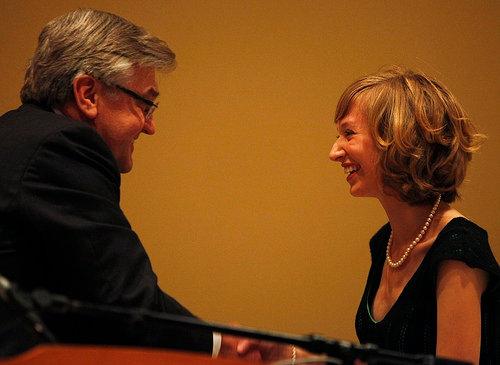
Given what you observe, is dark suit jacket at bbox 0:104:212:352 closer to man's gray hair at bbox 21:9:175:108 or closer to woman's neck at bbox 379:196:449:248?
man's gray hair at bbox 21:9:175:108

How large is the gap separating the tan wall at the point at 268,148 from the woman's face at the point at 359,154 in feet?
3.78

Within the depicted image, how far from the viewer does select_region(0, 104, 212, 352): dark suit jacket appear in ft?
5.52

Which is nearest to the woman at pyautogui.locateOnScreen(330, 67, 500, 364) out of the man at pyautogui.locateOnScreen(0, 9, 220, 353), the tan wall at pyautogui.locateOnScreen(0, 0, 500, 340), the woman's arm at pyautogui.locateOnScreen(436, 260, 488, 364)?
the woman's arm at pyautogui.locateOnScreen(436, 260, 488, 364)

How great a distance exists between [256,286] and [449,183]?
4.70 feet

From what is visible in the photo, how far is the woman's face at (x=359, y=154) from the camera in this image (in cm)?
226

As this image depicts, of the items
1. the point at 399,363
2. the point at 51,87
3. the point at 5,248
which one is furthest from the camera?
the point at 51,87

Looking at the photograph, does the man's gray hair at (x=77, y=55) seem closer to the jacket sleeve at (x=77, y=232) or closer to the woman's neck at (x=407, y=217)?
the jacket sleeve at (x=77, y=232)

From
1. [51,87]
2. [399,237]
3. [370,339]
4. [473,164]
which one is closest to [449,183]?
[399,237]

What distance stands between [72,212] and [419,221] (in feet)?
3.27

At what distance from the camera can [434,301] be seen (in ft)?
6.73

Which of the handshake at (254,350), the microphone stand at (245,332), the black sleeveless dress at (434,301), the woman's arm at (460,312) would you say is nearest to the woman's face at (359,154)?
the black sleeveless dress at (434,301)

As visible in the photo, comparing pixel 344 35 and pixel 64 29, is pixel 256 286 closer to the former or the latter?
pixel 344 35

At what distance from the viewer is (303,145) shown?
3482 mm

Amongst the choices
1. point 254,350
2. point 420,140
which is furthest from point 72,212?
point 420,140
